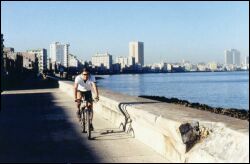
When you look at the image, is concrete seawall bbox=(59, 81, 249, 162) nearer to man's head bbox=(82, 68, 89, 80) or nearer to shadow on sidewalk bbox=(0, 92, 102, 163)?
shadow on sidewalk bbox=(0, 92, 102, 163)

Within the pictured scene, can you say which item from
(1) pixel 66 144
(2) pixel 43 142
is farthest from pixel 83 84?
(1) pixel 66 144

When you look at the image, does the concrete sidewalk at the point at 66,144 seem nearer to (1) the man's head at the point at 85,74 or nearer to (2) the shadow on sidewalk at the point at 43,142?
(2) the shadow on sidewalk at the point at 43,142

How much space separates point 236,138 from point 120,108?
20.4ft

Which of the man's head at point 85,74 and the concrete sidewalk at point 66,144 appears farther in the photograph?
the man's head at point 85,74

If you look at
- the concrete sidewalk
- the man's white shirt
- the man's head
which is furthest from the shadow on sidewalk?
the man's head

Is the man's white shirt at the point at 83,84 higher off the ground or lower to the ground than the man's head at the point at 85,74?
lower

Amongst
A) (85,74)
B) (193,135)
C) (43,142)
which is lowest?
(43,142)

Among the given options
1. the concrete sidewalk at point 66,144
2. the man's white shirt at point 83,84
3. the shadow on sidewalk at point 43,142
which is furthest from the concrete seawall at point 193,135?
the man's white shirt at point 83,84

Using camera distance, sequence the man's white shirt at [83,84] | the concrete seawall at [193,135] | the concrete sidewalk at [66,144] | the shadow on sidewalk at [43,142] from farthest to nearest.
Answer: the man's white shirt at [83,84] → the shadow on sidewalk at [43,142] → the concrete sidewalk at [66,144] → the concrete seawall at [193,135]

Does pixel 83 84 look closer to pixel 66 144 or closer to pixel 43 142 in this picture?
pixel 43 142

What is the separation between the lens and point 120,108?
11.3 m

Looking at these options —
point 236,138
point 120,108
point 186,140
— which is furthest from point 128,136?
point 236,138

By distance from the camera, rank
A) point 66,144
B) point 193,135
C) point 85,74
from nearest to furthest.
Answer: point 193,135 → point 66,144 → point 85,74

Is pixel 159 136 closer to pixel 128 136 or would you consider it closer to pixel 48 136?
pixel 128 136
